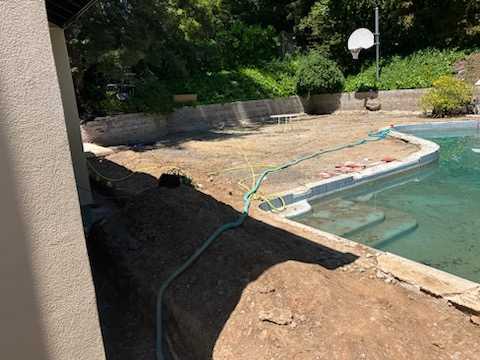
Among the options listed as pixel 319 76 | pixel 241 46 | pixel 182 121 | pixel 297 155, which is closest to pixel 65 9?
pixel 297 155

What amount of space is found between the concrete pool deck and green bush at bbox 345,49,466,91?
6.61ft

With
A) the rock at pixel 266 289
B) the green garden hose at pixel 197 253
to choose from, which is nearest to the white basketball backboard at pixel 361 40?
the green garden hose at pixel 197 253

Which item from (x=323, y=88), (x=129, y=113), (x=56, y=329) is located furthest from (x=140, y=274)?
(x=323, y=88)

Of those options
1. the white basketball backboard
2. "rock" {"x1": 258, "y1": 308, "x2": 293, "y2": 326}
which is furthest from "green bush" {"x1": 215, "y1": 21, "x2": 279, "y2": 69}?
"rock" {"x1": 258, "y1": 308, "x2": 293, "y2": 326}

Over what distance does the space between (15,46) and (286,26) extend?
24155 mm

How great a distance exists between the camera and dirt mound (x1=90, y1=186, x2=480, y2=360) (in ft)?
7.93

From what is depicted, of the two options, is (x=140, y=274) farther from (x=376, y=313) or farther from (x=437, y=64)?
(x=437, y=64)

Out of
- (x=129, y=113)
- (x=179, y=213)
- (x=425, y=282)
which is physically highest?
(x=129, y=113)

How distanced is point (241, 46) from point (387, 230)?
16383 millimetres

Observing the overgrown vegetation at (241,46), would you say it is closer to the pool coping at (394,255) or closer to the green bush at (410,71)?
the green bush at (410,71)

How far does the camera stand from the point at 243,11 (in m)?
23.6

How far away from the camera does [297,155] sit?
9.24 m

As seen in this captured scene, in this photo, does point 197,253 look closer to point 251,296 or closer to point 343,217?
point 251,296

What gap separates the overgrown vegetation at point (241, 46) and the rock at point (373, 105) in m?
0.69
